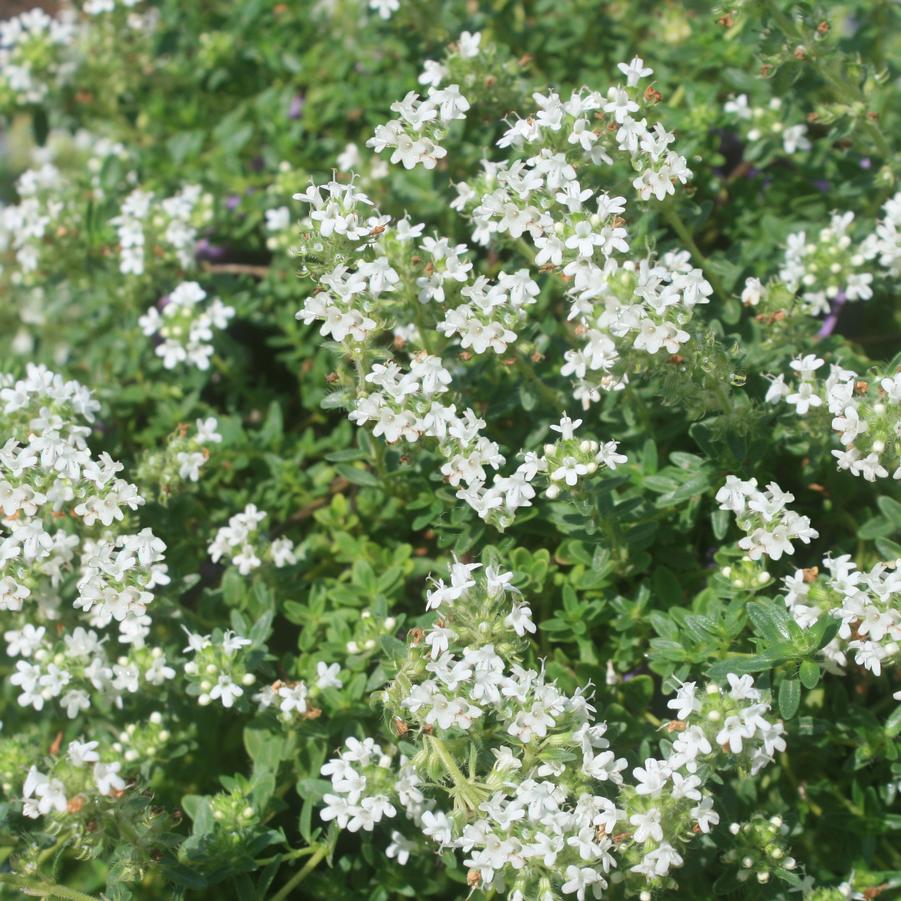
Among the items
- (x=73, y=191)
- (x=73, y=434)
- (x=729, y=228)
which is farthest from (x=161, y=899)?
(x=729, y=228)

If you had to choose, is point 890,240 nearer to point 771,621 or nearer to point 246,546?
point 771,621

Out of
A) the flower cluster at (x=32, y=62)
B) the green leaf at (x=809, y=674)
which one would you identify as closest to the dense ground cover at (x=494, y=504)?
the green leaf at (x=809, y=674)

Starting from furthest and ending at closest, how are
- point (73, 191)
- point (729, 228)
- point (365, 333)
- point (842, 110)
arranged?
point (73, 191) < point (729, 228) < point (842, 110) < point (365, 333)

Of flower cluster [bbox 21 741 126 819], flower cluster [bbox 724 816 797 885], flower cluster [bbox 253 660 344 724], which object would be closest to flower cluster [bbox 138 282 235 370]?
flower cluster [bbox 253 660 344 724]

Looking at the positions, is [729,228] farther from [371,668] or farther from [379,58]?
[371,668]

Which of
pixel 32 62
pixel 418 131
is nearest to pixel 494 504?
pixel 418 131

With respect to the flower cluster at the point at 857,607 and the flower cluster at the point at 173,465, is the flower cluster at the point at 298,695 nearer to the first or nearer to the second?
the flower cluster at the point at 173,465
